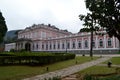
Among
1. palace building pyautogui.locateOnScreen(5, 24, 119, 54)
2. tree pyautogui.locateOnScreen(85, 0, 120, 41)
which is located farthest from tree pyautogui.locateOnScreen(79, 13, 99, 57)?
palace building pyautogui.locateOnScreen(5, 24, 119, 54)

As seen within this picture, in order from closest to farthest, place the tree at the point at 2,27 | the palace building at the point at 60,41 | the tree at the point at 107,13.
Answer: the tree at the point at 107,13 → the tree at the point at 2,27 → the palace building at the point at 60,41

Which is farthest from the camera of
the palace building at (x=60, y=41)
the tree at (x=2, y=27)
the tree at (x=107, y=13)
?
the palace building at (x=60, y=41)

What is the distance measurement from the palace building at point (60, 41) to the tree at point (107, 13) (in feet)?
104

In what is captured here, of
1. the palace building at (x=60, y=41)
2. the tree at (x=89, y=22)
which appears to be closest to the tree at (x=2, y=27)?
the palace building at (x=60, y=41)

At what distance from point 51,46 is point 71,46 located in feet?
38.7

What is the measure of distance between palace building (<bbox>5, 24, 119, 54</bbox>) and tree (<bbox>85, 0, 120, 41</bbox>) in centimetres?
3166

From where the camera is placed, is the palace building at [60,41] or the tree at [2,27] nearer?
the tree at [2,27]

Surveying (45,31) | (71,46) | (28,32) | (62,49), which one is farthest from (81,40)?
(28,32)

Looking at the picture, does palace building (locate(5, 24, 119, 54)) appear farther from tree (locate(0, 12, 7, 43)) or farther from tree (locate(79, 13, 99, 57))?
tree (locate(79, 13, 99, 57))

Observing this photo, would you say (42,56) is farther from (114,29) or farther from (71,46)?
(71,46)

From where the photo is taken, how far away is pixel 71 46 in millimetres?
71125

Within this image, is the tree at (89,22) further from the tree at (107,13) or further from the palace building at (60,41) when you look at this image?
the palace building at (60,41)

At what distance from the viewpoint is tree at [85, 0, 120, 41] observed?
65.5 feet

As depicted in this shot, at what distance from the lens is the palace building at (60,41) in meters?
59.4
